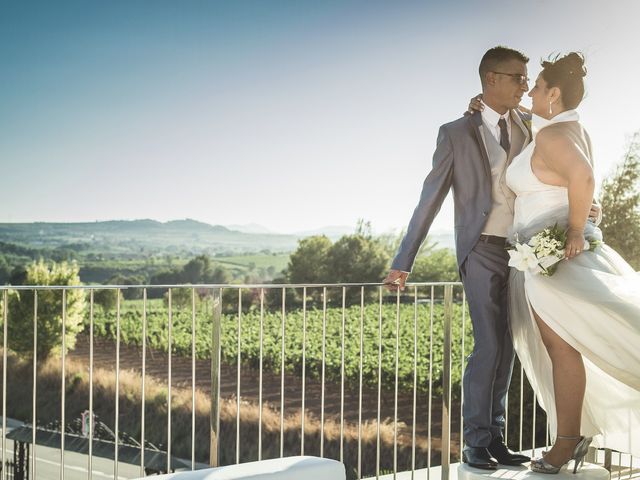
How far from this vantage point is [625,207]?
17516mm

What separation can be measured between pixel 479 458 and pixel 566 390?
42cm

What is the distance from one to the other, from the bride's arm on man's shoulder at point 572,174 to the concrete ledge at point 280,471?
120cm

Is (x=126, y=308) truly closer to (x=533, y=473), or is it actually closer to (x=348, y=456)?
(x=348, y=456)

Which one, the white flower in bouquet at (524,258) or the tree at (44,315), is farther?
the tree at (44,315)

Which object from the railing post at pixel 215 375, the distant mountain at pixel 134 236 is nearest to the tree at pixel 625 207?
the railing post at pixel 215 375

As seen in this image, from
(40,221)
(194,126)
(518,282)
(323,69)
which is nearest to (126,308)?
(40,221)

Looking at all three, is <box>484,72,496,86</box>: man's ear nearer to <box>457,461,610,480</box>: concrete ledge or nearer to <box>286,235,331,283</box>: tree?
<box>457,461,610,480</box>: concrete ledge

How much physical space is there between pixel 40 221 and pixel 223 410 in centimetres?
2708

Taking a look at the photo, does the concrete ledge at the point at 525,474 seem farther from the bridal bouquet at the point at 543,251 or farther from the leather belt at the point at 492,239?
the leather belt at the point at 492,239

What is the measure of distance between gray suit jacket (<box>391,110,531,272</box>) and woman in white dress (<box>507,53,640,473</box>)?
132 millimetres

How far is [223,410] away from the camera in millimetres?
23109

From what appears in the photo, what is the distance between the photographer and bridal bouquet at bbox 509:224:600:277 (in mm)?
2385

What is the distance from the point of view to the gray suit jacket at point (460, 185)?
2.70m

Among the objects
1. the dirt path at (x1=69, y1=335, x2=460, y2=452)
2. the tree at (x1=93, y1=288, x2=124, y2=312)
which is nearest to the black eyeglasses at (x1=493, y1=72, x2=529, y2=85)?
the dirt path at (x1=69, y1=335, x2=460, y2=452)
